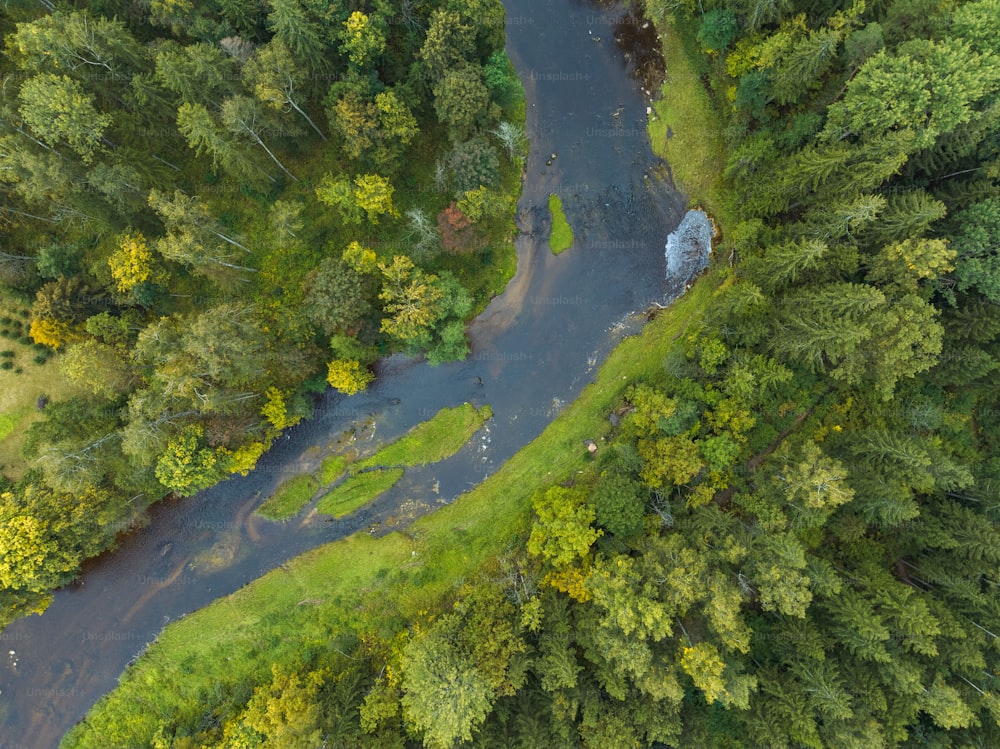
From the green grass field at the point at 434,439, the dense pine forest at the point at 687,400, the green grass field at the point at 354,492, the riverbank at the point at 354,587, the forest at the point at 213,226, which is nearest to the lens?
the dense pine forest at the point at 687,400

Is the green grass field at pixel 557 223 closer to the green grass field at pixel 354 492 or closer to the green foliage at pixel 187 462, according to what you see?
the green grass field at pixel 354 492

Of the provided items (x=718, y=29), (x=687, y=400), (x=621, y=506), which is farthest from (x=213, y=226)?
(x=718, y=29)

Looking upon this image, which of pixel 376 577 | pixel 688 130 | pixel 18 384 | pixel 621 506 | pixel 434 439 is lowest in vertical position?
pixel 621 506

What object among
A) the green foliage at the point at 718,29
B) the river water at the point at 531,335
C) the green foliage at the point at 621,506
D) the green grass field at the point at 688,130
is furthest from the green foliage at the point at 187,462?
the green foliage at the point at 718,29

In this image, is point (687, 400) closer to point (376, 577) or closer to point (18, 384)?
point (376, 577)

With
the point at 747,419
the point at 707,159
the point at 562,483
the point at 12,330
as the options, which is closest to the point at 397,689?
the point at 562,483

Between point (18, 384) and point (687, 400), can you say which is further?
point (18, 384)

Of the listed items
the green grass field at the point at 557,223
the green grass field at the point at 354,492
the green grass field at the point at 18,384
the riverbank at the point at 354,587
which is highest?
the green grass field at the point at 18,384
